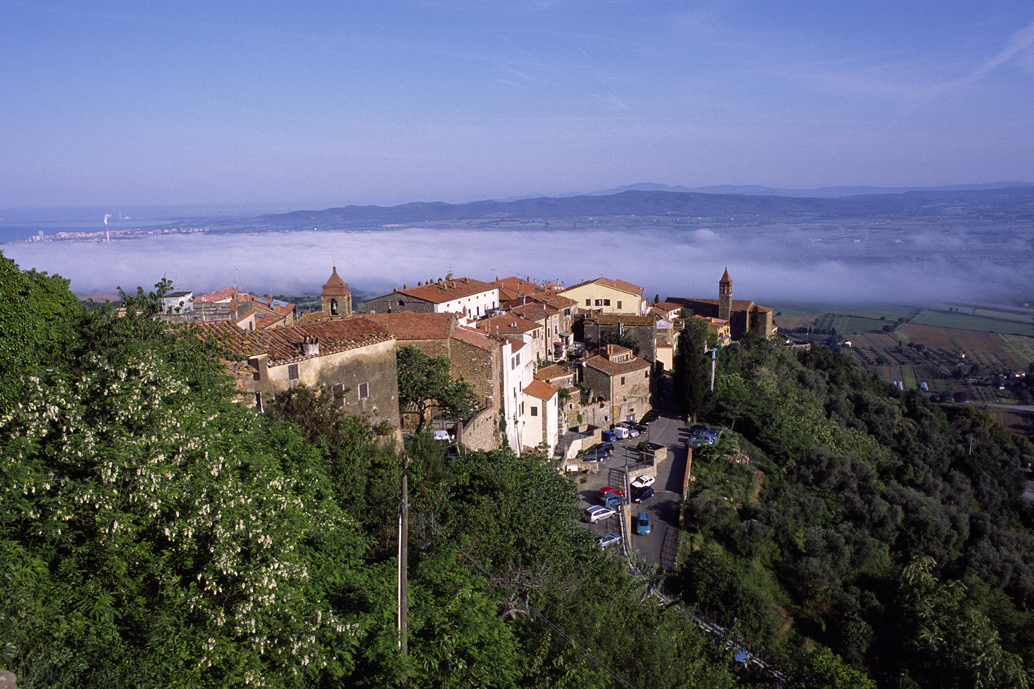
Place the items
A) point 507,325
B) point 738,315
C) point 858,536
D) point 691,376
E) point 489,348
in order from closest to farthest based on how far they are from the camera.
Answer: point 489,348
point 858,536
point 507,325
point 691,376
point 738,315

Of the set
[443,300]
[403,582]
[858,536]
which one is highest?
[403,582]

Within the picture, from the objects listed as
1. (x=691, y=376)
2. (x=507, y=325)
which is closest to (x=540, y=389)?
(x=507, y=325)

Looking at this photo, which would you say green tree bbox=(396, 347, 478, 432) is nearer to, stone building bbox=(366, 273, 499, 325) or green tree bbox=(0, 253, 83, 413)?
green tree bbox=(0, 253, 83, 413)

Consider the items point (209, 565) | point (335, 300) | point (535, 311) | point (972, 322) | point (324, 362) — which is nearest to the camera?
point (209, 565)

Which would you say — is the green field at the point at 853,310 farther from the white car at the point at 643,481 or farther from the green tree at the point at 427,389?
the green tree at the point at 427,389

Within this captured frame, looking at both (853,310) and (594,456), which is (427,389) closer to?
(594,456)

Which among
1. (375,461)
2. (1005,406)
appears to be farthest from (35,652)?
(1005,406)

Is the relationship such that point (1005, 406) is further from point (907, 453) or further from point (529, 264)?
point (529, 264)
